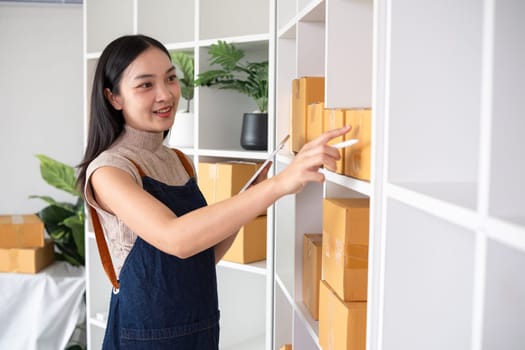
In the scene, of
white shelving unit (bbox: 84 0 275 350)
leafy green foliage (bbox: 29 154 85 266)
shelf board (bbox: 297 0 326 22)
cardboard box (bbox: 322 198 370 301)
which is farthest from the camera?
leafy green foliage (bbox: 29 154 85 266)

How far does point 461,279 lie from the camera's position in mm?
997

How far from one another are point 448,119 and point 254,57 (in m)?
1.96

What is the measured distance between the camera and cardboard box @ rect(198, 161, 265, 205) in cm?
262

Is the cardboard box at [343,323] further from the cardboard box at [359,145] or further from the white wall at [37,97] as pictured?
the white wall at [37,97]

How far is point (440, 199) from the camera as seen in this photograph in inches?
33.3

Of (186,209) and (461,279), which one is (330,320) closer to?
(461,279)

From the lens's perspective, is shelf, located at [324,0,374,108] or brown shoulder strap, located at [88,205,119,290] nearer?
shelf, located at [324,0,374,108]

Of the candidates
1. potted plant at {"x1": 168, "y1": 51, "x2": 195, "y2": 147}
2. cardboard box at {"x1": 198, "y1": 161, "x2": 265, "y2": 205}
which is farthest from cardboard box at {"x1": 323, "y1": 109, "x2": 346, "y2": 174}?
potted plant at {"x1": 168, "y1": 51, "x2": 195, "y2": 147}

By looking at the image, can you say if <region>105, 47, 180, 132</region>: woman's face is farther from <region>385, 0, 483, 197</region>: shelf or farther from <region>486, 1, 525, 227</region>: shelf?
<region>486, 1, 525, 227</region>: shelf

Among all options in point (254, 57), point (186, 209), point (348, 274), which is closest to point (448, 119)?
point (348, 274)

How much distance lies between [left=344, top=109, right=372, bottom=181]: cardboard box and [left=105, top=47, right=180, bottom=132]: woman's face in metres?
0.66

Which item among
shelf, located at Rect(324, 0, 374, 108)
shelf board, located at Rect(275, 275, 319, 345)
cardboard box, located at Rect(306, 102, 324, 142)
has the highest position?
shelf, located at Rect(324, 0, 374, 108)

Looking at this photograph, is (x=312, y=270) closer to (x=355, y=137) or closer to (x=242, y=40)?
(x=355, y=137)

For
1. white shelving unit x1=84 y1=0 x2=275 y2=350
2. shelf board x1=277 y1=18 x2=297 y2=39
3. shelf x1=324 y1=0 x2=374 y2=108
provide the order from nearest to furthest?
shelf x1=324 y1=0 x2=374 y2=108, shelf board x1=277 y1=18 x2=297 y2=39, white shelving unit x1=84 y1=0 x2=275 y2=350
